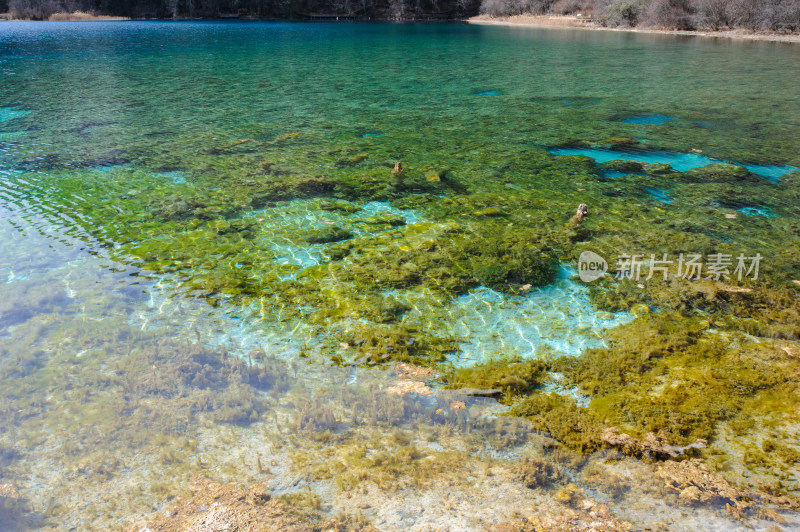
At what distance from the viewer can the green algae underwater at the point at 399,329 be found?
4.27m

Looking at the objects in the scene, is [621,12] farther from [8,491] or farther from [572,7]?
[8,491]

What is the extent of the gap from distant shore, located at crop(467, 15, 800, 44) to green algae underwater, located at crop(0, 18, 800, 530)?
3791cm

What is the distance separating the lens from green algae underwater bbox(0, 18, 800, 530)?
427 centimetres

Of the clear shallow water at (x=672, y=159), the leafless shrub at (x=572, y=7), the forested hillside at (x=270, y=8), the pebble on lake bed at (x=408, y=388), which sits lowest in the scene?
the pebble on lake bed at (x=408, y=388)

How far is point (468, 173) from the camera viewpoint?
40.1ft

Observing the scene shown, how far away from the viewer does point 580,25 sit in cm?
6575

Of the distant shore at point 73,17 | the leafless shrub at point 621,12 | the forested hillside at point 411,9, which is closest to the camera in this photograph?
the forested hillside at point 411,9

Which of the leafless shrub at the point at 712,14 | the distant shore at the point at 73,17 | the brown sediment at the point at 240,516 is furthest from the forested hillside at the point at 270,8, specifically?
the brown sediment at the point at 240,516

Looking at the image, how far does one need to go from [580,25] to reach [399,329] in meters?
71.6

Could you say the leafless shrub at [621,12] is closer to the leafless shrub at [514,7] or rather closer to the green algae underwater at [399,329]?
the leafless shrub at [514,7]

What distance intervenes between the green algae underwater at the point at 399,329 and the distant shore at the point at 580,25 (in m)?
37.9

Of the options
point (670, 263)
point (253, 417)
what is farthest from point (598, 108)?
point (253, 417)

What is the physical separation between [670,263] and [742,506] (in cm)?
476

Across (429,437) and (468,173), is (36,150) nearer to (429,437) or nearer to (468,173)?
(468,173)
